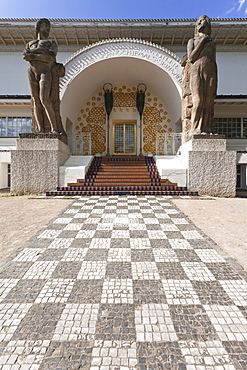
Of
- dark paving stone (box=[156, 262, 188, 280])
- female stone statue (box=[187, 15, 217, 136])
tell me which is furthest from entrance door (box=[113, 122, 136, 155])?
dark paving stone (box=[156, 262, 188, 280])

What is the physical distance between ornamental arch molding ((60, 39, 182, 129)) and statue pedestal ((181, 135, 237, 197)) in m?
3.81

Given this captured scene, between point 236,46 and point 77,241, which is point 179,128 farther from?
point 77,241

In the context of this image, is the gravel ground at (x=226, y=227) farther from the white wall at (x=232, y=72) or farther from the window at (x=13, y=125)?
the white wall at (x=232, y=72)

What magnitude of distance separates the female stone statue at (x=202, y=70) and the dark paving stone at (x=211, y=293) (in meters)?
6.49

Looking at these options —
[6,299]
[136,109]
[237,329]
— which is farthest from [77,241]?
[136,109]

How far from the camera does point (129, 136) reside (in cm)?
1309

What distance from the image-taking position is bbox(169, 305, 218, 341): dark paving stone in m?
1.15

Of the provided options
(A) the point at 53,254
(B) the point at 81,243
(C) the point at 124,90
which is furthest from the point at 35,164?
(C) the point at 124,90

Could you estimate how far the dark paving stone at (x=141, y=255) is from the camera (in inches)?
82.5

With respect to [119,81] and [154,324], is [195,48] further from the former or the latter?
[154,324]

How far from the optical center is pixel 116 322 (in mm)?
1256

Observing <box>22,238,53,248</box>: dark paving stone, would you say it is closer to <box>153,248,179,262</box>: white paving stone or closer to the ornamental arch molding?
<box>153,248,179,262</box>: white paving stone

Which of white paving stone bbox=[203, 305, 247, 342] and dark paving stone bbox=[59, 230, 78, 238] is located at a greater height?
dark paving stone bbox=[59, 230, 78, 238]

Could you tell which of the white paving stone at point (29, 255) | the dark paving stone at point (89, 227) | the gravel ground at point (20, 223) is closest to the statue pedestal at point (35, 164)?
the gravel ground at point (20, 223)
